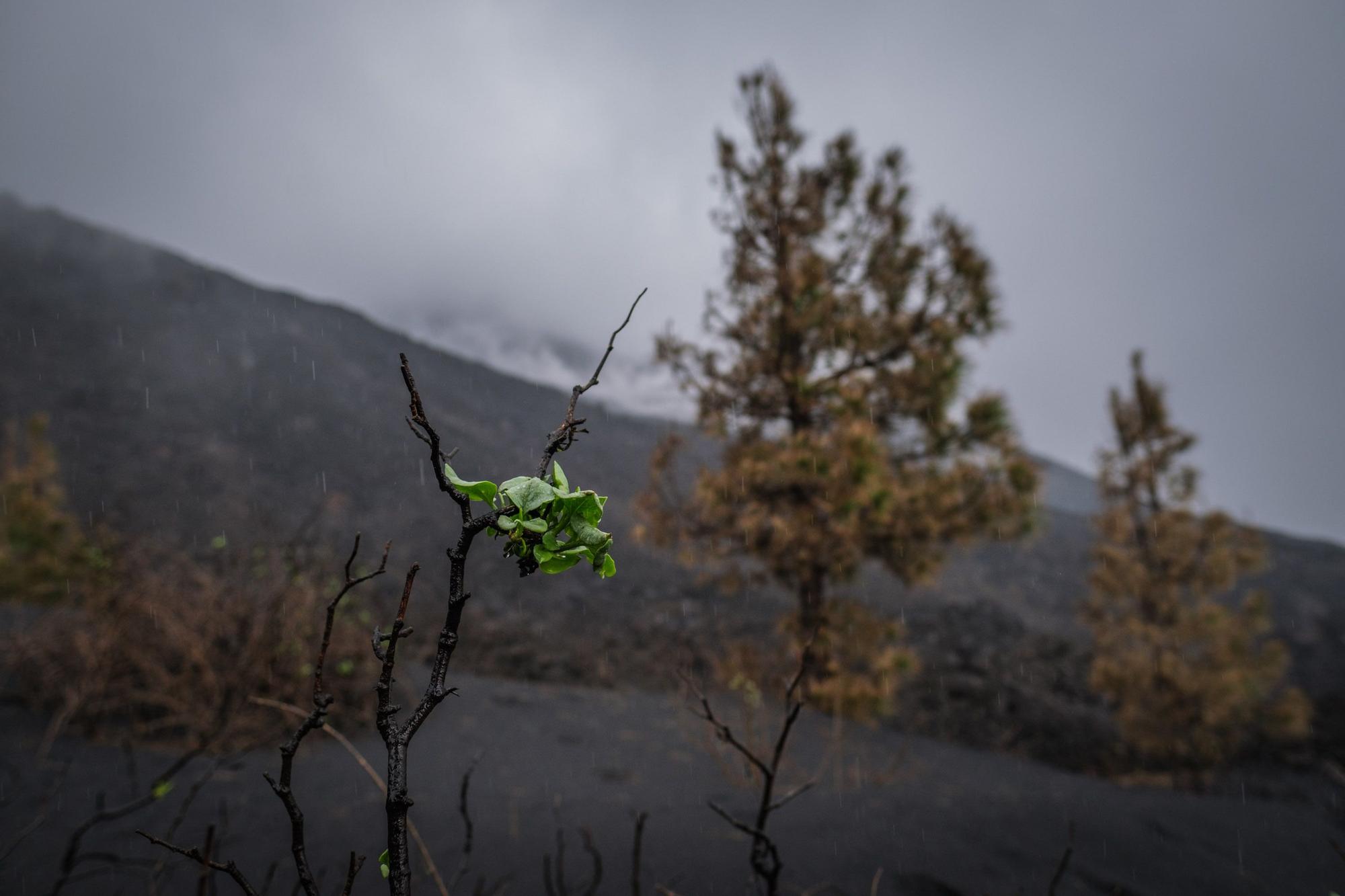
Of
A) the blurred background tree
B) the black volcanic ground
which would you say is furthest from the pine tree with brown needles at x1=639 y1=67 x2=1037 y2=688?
the blurred background tree

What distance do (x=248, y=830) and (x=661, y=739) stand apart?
11.4ft

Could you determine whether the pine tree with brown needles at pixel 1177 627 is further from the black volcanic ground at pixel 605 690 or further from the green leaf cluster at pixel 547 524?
the green leaf cluster at pixel 547 524

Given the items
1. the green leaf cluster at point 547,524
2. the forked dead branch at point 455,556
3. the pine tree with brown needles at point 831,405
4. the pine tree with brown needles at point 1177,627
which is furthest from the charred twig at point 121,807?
the pine tree with brown needles at point 1177,627

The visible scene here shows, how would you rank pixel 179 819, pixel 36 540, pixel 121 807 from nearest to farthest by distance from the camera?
pixel 179 819
pixel 121 807
pixel 36 540

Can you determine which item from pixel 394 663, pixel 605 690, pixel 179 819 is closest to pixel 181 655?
pixel 179 819

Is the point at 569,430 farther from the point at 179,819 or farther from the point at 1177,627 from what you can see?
the point at 1177,627

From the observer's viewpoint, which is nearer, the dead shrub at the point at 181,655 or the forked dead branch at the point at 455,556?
the forked dead branch at the point at 455,556

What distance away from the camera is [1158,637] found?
6.98 m

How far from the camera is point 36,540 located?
29.2ft

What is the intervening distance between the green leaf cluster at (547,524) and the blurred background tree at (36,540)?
9204mm

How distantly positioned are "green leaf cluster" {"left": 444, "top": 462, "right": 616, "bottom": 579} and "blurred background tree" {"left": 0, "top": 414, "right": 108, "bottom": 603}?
9.20 meters

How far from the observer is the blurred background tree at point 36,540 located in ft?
26.3

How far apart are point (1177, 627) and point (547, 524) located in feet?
30.5

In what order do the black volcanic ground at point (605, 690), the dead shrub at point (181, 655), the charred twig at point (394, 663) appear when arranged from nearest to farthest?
the charred twig at point (394, 663), the black volcanic ground at point (605, 690), the dead shrub at point (181, 655)
